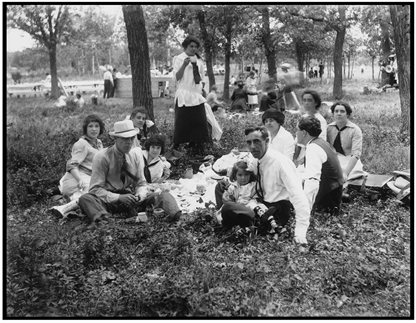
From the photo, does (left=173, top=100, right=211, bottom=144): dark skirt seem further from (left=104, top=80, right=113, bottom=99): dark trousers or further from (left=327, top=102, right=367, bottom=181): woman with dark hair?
(left=104, top=80, right=113, bottom=99): dark trousers

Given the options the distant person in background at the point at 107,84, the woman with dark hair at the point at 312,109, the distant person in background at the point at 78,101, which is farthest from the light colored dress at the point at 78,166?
the distant person in background at the point at 107,84

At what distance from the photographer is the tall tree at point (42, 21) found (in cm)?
361

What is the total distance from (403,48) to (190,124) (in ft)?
11.1

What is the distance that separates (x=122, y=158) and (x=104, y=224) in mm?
710

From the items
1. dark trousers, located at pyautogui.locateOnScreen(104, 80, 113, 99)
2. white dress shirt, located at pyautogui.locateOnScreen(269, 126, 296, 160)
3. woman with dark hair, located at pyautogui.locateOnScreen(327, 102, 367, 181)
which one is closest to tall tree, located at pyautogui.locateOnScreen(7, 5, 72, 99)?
white dress shirt, located at pyautogui.locateOnScreen(269, 126, 296, 160)

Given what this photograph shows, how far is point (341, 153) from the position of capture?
5973 mm

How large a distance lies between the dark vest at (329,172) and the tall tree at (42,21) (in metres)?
2.81

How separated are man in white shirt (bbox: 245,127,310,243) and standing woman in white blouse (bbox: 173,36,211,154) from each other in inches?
131

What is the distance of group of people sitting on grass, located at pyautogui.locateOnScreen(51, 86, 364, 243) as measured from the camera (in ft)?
14.1

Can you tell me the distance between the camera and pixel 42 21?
16.1 ft

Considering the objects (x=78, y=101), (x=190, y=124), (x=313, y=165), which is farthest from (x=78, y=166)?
(x=78, y=101)

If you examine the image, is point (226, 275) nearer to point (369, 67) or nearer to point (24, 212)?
point (24, 212)

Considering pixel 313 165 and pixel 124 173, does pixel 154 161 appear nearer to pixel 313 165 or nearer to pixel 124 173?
pixel 124 173

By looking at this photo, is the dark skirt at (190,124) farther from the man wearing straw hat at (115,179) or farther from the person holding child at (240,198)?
the person holding child at (240,198)
